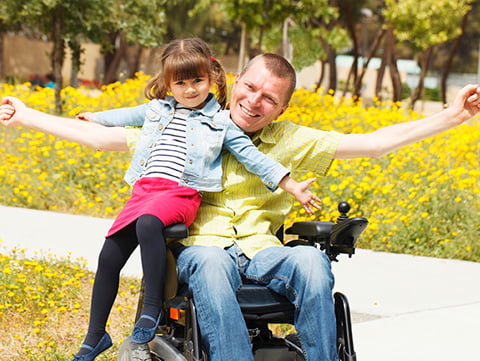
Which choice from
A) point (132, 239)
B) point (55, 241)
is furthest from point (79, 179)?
point (132, 239)

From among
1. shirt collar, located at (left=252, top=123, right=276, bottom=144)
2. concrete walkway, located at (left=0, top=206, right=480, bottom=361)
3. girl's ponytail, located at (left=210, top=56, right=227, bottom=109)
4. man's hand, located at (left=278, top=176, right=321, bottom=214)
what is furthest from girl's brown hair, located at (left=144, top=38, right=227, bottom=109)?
concrete walkway, located at (left=0, top=206, right=480, bottom=361)

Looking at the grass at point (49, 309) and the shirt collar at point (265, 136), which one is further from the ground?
the shirt collar at point (265, 136)

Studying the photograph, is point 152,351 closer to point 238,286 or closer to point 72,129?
point 238,286

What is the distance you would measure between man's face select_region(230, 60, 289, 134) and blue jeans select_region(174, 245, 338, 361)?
55 centimetres

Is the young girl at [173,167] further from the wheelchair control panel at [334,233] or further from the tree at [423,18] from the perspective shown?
the tree at [423,18]

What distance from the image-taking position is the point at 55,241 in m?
5.63

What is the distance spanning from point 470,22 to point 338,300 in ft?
141

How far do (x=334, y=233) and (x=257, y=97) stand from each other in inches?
22.7

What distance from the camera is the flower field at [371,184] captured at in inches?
232

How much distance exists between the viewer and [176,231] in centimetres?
252

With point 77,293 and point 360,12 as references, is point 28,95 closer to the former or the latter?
point 77,293

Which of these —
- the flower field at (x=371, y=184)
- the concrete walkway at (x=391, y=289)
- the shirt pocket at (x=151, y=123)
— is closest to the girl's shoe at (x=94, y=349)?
the shirt pocket at (x=151, y=123)

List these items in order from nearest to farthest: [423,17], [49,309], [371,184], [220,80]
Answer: [220,80] < [49,309] < [371,184] < [423,17]

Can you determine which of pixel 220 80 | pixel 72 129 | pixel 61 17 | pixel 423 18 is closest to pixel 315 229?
pixel 220 80
